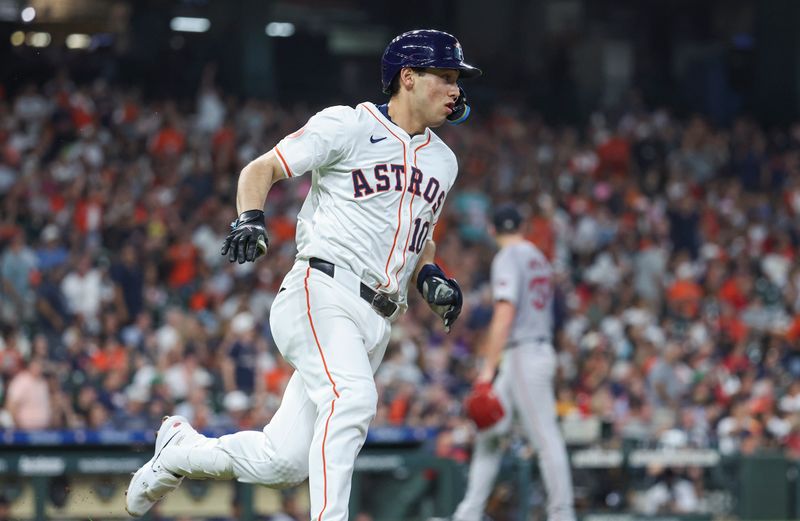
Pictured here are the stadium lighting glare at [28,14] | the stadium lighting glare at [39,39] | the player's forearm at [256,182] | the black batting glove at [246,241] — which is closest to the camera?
the black batting glove at [246,241]

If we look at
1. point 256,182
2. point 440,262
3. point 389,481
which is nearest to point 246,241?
point 256,182

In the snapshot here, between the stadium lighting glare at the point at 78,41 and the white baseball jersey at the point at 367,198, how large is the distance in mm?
11974

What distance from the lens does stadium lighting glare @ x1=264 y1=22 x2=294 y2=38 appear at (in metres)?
19.2

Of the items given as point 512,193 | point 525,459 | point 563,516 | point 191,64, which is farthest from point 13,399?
point 191,64

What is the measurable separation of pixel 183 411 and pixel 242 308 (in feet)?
5.75

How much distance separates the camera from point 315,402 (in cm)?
451

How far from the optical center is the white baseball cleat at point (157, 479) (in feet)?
16.0

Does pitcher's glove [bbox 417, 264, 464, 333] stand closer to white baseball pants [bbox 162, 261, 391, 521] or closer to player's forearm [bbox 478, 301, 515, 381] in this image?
white baseball pants [bbox 162, 261, 391, 521]

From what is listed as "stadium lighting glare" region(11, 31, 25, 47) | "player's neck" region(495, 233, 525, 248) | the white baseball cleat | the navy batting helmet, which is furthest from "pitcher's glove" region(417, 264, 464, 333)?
"stadium lighting glare" region(11, 31, 25, 47)

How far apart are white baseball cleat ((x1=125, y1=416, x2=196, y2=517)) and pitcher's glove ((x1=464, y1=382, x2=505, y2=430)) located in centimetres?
239

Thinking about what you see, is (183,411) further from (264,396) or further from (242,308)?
(242,308)

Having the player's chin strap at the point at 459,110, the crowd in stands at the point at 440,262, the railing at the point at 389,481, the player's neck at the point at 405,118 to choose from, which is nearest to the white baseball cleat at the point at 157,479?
the player's neck at the point at 405,118

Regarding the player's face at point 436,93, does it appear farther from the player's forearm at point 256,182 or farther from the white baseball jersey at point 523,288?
the white baseball jersey at point 523,288

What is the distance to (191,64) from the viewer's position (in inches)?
717
